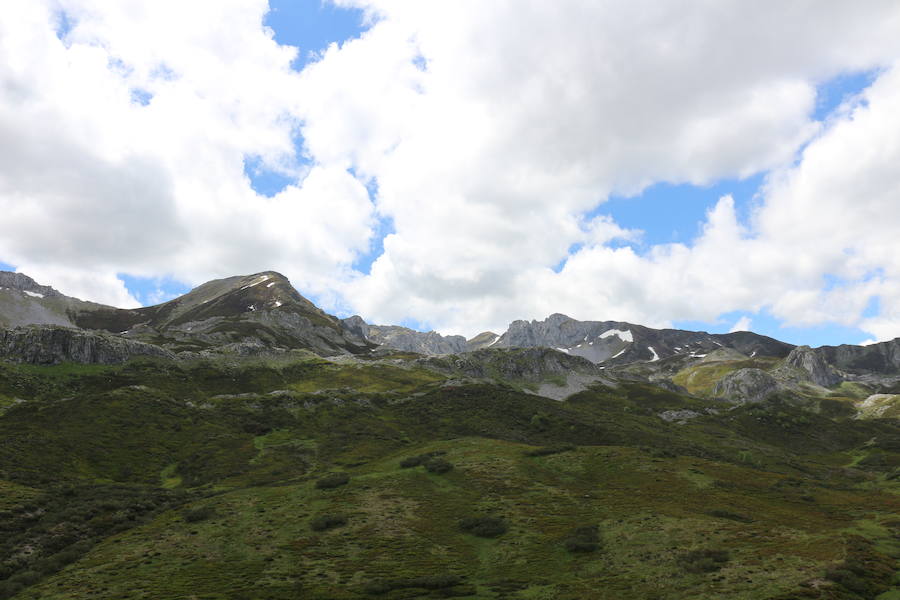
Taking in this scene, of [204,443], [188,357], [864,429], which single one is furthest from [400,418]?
[864,429]

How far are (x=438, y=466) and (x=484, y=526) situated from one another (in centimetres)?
2299

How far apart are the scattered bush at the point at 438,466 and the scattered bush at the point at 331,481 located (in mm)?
12749

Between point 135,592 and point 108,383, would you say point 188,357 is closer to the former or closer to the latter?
point 108,383

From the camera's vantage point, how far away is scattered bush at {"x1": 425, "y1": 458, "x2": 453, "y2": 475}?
246 ft

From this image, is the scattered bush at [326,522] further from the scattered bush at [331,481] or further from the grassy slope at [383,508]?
the scattered bush at [331,481]

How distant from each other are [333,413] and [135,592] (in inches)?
Answer: 4001

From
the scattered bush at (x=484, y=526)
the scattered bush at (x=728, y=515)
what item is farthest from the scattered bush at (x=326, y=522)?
the scattered bush at (x=728, y=515)

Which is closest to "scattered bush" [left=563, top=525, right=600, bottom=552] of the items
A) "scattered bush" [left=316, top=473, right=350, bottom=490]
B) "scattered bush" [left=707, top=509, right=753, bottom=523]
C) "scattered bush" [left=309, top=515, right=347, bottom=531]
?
"scattered bush" [left=707, top=509, right=753, bottom=523]

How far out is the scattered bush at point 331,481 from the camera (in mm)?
68812


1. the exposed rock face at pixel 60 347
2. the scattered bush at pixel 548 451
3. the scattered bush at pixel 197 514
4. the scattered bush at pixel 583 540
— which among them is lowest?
the scattered bush at pixel 583 540

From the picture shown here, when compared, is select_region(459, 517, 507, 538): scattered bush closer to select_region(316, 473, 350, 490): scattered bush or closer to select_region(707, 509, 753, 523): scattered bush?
select_region(316, 473, 350, 490): scattered bush

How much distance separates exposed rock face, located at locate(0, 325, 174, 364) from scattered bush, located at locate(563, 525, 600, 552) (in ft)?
574

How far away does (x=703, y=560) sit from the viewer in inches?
1596

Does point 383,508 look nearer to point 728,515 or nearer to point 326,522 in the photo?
point 326,522
